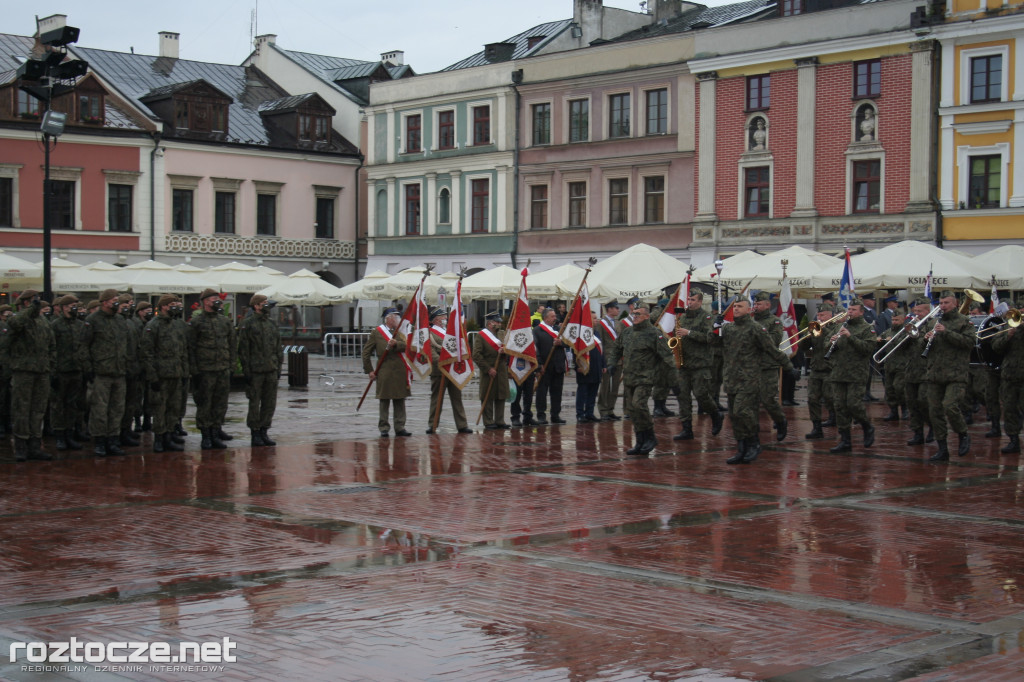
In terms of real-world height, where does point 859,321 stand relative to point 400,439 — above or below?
above

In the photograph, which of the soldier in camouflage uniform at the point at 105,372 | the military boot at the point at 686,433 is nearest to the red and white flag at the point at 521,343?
the military boot at the point at 686,433

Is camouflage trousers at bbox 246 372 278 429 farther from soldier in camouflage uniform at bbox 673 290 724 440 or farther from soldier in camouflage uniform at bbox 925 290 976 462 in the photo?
soldier in camouflage uniform at bbox 925 290 976 462

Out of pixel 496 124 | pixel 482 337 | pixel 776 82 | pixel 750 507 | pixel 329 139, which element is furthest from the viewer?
pixel 329 139

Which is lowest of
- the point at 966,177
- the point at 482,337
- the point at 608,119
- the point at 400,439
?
the point at 400,439

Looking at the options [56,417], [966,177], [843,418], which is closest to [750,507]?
→ [843,418]

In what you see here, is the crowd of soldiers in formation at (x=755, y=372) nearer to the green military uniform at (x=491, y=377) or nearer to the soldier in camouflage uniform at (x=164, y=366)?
the green military uniform at (x=491, y=377)

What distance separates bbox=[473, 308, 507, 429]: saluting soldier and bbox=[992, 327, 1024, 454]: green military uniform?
695 centimetres

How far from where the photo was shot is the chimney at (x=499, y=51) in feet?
161

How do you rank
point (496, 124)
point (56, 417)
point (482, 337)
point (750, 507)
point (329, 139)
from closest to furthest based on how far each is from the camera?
1. point (750, 507)
2. point (56, 417)
3. point (482, 337)
4. point (496, 124)
5. point (329, 139)

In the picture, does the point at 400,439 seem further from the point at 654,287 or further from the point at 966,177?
the point at 966,177

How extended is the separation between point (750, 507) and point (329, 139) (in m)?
42.8

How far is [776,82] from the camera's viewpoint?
38250 mm

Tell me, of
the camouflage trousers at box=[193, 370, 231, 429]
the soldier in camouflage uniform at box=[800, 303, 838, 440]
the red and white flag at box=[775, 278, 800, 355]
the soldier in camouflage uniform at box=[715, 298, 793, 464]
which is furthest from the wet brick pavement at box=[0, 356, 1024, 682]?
the red and white flag at box=[775, 278, 800, 355]

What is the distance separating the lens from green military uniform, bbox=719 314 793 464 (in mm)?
14359
